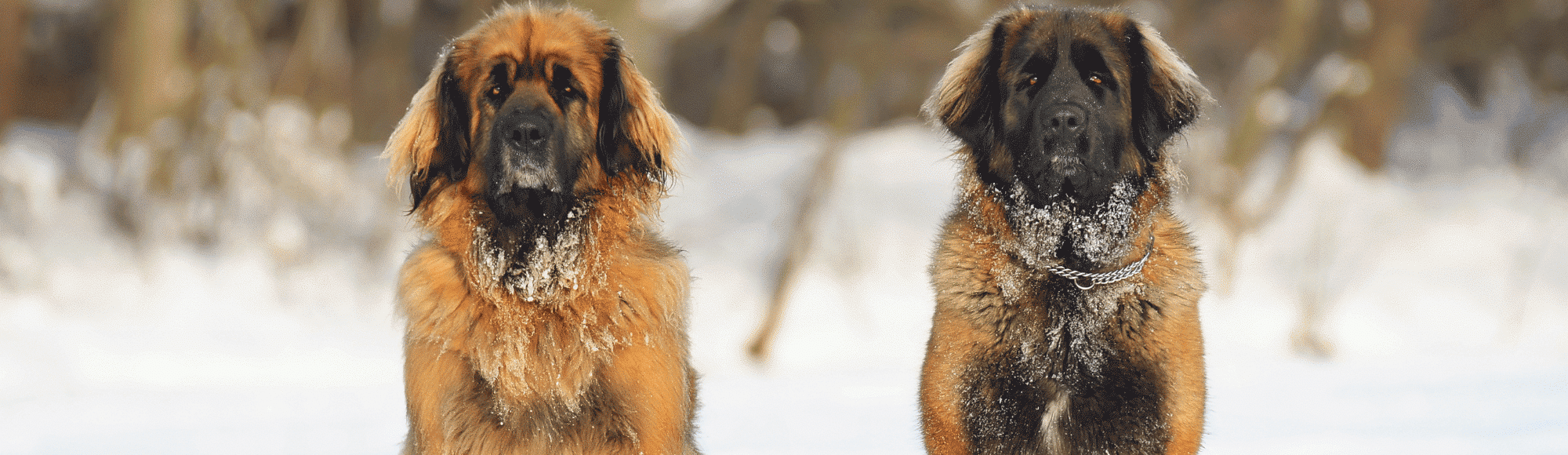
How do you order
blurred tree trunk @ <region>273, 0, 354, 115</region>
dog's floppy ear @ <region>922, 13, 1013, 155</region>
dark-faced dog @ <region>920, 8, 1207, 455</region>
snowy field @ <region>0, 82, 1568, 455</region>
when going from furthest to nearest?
1. blurred tree trunk @ <region>273, 0, 354, 115</region>
2. snowy field @ <region>0, 82, 1568, 455</region>
3. dog's floppy ear @ <region>922, 13, 1013, 155</region>
4. dark-faced dog @ <region>920, 8, 1207, 455</region>

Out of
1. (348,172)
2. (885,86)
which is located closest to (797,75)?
(885,86)

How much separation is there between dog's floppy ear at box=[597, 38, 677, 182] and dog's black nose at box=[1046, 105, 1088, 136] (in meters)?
1.46

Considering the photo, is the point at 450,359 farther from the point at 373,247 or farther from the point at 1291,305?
the point at 1291,305

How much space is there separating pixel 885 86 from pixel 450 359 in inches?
636

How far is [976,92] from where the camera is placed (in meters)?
4.55

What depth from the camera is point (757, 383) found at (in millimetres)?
10055

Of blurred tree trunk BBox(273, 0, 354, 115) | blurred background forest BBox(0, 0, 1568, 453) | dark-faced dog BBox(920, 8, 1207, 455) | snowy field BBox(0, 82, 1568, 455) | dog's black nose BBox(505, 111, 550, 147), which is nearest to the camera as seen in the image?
dark-faced dog BBox(920, 8, 1207, 455)

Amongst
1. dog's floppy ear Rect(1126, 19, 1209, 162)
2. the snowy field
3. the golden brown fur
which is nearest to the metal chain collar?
dog's floppy ear Rect(1126, 19, 1209, 162)

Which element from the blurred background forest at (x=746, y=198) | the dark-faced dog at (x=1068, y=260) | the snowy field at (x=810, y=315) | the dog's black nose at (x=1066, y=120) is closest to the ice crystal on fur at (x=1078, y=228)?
the dark-faced dog at (x=1068, y=260)

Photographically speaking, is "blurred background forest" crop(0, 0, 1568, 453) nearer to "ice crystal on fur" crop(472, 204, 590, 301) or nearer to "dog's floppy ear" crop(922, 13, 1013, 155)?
"ice crystal on fur" crop(472, 204, 590, 301)

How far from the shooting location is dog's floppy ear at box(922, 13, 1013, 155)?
14.7ft

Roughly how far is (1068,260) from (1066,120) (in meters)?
0.52

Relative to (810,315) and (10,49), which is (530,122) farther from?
(10,49)

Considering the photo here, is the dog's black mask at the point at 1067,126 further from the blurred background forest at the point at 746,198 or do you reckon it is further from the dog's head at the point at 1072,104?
the blurred background forest at the point at 746,198
